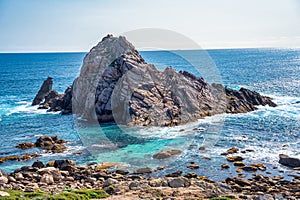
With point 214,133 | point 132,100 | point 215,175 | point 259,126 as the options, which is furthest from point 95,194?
point 259,126

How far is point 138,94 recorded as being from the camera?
74125 millimetres

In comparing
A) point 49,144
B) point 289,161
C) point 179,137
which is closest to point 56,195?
point 49,144

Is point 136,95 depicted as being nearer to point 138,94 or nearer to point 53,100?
point 138,94

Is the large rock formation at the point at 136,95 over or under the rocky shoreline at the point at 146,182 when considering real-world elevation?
over

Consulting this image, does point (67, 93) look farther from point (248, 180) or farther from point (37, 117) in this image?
point (248, 180)

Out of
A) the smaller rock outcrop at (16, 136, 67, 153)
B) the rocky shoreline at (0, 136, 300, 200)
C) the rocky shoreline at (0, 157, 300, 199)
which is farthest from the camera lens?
the smaller rock outcrop at (16, 136, 67, 153)

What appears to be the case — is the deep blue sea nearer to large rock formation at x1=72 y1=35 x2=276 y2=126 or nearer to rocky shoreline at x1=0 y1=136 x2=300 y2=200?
rocky shoreline at x1=0 y1=136 x2=300 y2=200

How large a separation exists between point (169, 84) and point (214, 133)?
885 inches

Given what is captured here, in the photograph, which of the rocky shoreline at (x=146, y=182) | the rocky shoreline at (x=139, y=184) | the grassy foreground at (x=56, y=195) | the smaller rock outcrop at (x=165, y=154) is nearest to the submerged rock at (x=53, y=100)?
the smaller rock outcrop at (x=165, y=154)

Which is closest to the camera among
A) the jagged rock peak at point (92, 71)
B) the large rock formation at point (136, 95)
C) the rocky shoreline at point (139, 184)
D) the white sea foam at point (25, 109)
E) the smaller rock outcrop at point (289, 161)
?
the rocky shoreline at point (139, 184)

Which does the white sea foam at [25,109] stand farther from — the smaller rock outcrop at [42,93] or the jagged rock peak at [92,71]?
the jagged rock peak at [92,71]

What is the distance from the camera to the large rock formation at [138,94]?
72188 mm

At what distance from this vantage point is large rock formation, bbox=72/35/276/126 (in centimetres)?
7219

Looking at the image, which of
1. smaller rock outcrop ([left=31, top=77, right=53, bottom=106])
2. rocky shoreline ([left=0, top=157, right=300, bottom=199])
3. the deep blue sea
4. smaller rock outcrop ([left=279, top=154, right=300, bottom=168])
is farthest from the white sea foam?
smaller rock outcrop ([left=279, top=154, right=300, bottom=168])
